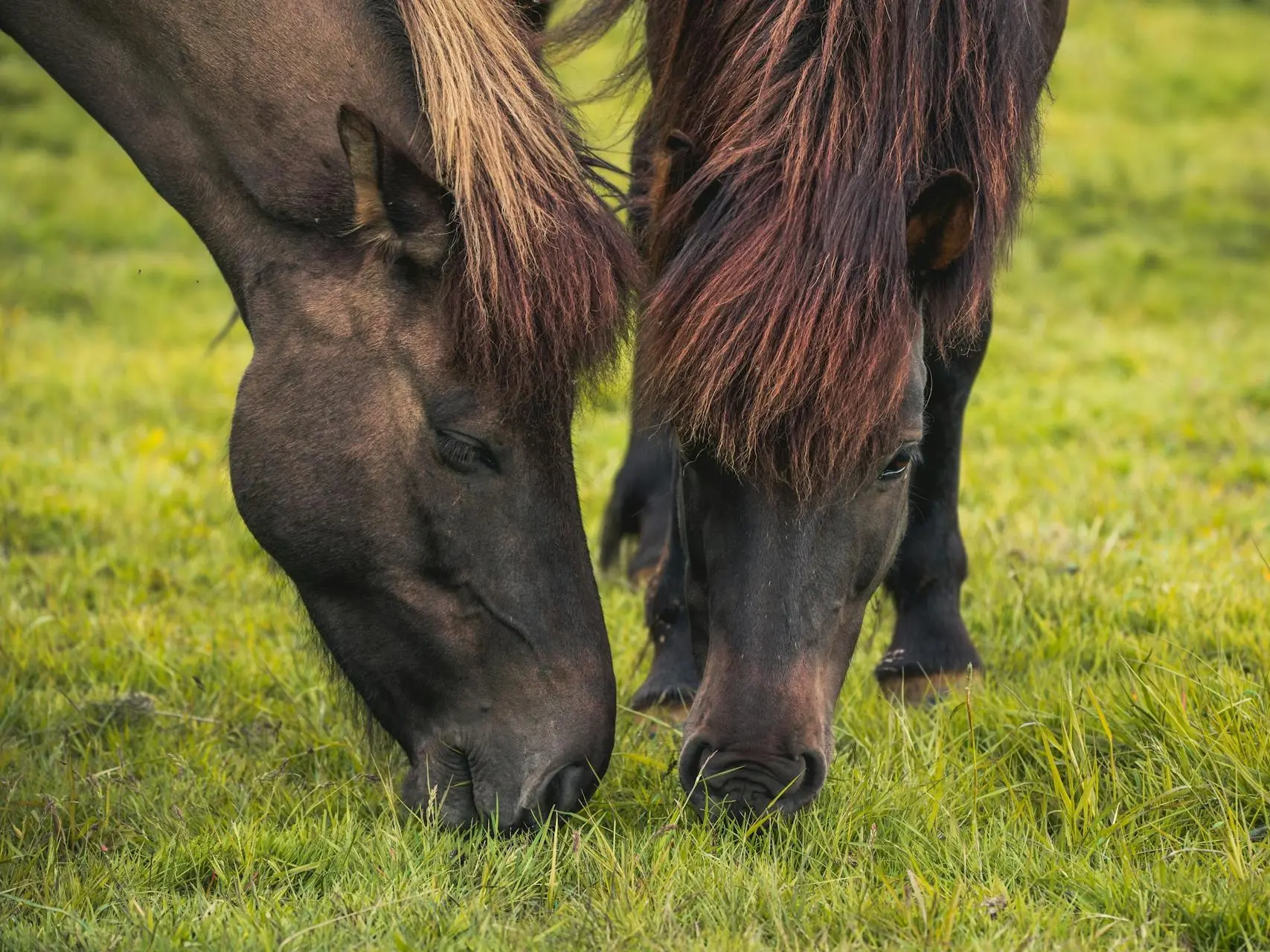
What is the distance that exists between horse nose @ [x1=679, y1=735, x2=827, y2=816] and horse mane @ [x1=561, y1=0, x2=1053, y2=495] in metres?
0.54

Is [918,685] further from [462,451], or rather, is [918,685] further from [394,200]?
[394,200]

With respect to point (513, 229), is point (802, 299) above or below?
below

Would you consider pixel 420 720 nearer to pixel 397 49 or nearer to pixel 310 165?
pixel 310 165

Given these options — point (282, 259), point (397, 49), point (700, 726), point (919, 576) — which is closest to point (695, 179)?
point (397, 49)

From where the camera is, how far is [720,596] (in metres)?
2.80

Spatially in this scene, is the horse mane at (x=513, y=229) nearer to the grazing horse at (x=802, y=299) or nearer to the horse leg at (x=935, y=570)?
the grazing horse at (x=802, y=299)

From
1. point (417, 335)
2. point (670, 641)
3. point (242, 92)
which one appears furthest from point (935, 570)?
point (242, 92)

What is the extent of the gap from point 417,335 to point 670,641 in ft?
4.58

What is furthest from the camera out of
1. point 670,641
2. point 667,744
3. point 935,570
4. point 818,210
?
point 935,570

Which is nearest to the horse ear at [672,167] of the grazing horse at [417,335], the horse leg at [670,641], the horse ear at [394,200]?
the grazing horse at [417,335]

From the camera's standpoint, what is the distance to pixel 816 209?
2736 mm

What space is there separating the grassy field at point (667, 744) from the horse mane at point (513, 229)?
34 cm

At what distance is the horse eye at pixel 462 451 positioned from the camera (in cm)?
275

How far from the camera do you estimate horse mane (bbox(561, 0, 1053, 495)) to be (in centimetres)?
263
